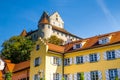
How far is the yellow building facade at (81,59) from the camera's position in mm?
42972

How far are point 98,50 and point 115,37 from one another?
364 centimetres

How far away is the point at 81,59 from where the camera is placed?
47125 millimetres

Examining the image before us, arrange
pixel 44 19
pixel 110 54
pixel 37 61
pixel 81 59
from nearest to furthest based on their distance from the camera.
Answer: pixel 110 54, pixel 81 59, pixel 37 61, pixel 44 19

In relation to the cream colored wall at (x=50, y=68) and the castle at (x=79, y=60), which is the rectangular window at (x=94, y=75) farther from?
the cream colored wall at (x=50, y=68)

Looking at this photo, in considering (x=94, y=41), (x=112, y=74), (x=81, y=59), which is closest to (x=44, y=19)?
(x=94, y=41)

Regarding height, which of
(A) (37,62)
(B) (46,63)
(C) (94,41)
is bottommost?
(B) (46,63)

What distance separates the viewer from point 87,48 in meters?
46.5

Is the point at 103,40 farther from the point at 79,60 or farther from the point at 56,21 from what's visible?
the point at 56,21

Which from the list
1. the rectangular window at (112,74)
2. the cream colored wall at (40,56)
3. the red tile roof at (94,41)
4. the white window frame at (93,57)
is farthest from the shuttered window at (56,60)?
the rectangular window at (112,74)

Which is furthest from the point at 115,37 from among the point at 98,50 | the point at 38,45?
the point at 38,45

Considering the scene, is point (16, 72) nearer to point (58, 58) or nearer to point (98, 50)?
point (58, 58)

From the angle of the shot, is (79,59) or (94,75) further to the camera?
(79,59)

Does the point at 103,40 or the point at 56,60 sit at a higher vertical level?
the point at 103,40

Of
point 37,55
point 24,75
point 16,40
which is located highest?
point 16,40
